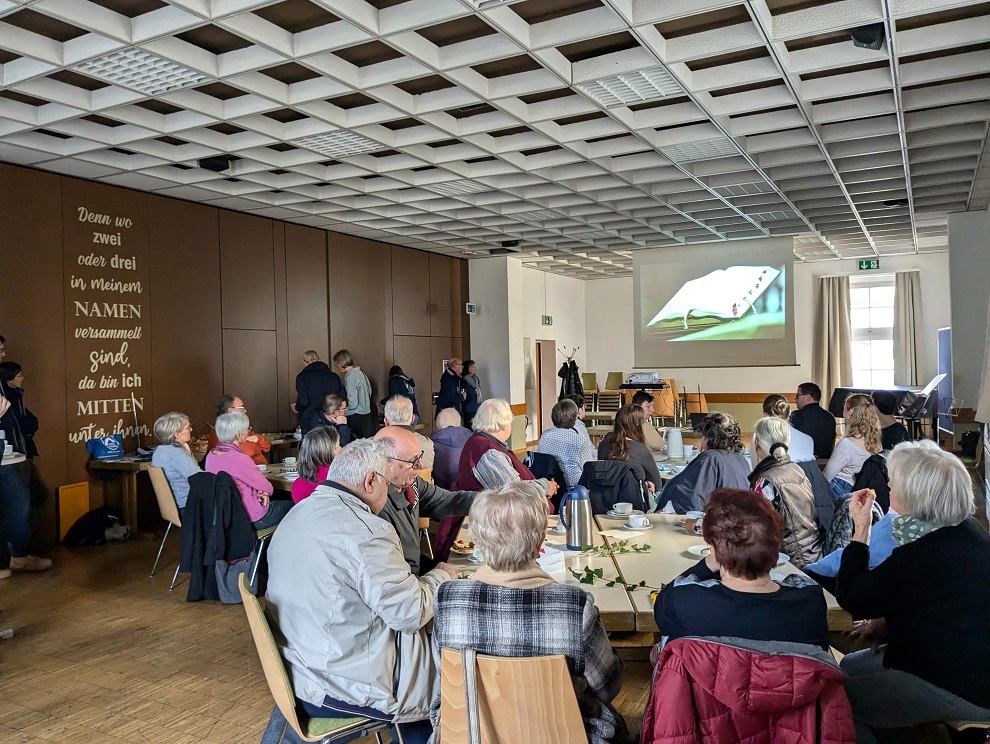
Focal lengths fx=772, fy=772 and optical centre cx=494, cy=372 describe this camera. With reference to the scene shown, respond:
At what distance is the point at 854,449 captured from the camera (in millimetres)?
4953

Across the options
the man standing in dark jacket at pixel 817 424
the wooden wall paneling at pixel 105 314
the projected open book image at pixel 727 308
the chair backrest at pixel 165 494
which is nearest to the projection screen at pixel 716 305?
the projected open book image at pixel 727 308

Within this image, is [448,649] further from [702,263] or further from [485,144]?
[702,263]

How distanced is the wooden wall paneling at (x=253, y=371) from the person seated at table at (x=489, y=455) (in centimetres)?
481

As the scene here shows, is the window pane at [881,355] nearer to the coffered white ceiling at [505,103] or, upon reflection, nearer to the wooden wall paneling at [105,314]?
the coffered white ceiling at [505,103]

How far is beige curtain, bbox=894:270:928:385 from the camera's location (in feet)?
45.8

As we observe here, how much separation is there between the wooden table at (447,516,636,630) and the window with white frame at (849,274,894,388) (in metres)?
12.8

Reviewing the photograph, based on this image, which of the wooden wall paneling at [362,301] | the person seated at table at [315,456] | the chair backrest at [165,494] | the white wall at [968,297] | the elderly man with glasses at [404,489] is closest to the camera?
the elderly man with glasses at [404,489]

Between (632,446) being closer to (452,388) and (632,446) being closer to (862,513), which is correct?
(862,513)

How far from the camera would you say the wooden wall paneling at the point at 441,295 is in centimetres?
1231

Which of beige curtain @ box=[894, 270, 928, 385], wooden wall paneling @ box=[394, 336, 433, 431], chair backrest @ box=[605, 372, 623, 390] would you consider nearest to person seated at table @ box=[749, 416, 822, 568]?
wooden wall paneling @ box=[394, 336, 433, 431]

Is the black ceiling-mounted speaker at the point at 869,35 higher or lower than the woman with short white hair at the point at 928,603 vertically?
higher

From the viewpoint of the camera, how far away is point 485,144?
21.2 feet

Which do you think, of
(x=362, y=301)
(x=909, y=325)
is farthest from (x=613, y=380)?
(x=362, y=301)

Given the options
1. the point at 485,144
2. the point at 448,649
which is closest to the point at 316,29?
the point at 485,144
